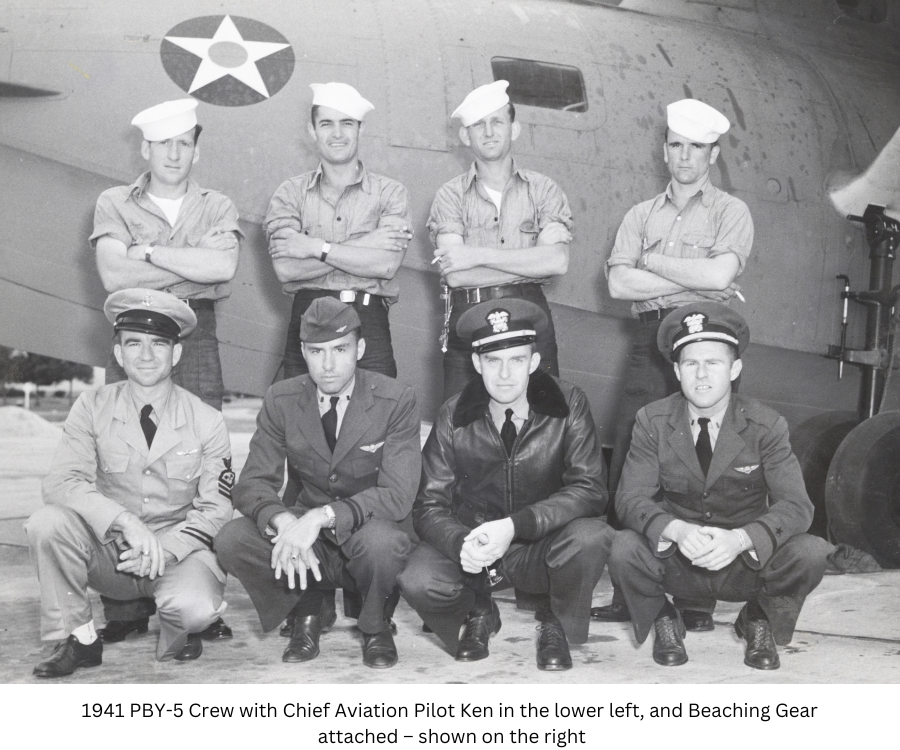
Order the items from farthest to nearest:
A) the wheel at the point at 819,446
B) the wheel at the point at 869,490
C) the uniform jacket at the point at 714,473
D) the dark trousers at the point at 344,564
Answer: the wheel at the point at 819,446, the wheel at the point at 869,490, the uniform jacket at the point at 714,473, the dark trousers at the point at 344,564

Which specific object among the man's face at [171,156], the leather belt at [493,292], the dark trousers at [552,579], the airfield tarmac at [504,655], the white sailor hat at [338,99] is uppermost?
the white sailor hat at [338,99]

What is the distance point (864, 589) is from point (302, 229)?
10.2 ft

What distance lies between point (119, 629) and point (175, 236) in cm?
150

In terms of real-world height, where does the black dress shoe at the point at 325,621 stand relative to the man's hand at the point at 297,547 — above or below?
below

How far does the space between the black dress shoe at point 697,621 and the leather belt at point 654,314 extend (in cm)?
116

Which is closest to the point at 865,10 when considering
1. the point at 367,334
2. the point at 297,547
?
the point at 367,334

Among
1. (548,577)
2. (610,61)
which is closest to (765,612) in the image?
(548,577)

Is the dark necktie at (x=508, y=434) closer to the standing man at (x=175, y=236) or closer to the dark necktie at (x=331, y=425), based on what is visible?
the dark necktie at (x=331, y=425)

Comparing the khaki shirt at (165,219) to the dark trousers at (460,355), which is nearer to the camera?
the khaki shirt at (165,219)

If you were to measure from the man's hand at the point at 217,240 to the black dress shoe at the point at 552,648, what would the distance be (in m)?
1.84

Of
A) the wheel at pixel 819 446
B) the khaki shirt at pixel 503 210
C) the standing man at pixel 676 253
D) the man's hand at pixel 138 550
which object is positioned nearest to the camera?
the man's hand at pixel 138 550

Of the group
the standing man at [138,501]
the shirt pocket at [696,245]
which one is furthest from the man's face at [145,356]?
the shirt pocket at [696,245]

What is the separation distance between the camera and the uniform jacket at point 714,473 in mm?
3346

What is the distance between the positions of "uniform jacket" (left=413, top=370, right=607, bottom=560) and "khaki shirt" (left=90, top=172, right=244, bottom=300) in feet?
3.76
